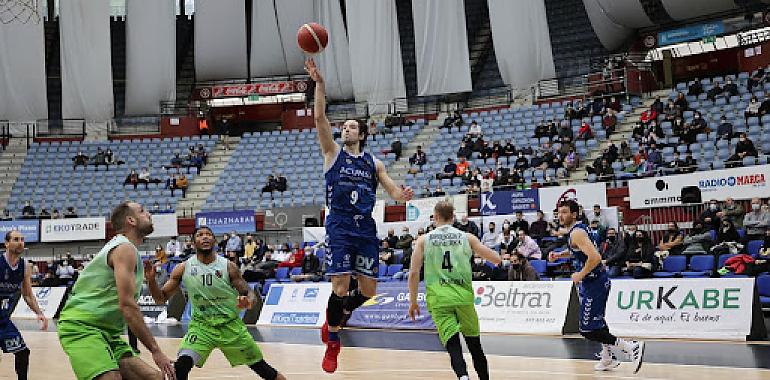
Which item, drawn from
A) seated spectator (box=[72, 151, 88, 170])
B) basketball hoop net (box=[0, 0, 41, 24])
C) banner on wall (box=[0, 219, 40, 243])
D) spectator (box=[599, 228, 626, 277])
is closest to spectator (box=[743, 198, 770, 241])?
spectator (box=[599, 228, 626, 277])

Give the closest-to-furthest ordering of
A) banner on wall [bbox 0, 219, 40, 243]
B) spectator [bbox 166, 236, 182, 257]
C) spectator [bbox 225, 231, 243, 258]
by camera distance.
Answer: spectator [bbox 225, 231, 243, 258], spectator [bbox 166, 236, 182, 257], banner on wall [bbox 0, 219, 40, 243]

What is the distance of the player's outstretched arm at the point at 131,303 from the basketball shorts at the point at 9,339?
161 inches

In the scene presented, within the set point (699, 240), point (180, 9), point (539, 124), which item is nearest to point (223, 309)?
point (699, 240)

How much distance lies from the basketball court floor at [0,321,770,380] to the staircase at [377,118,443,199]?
13.5m

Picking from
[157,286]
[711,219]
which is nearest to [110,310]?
[157,286]

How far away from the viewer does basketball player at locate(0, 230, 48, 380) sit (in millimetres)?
8391

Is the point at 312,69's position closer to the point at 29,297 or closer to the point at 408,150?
the point at 29,297

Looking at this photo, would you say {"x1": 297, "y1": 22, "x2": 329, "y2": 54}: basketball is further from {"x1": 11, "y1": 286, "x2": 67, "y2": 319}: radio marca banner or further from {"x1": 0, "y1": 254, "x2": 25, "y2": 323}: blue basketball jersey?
{"x1": 11, "y1": 286, "x2": 67, "y2": 319}: radio marca banner

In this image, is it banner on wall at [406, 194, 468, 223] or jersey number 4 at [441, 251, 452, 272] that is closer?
jersey number 4 at [441, 251, 452, 272]

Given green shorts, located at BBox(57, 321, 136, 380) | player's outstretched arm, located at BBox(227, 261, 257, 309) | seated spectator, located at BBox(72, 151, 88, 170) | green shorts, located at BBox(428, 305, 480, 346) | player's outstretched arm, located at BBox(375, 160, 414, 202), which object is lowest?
green shorts, located at BBox(428, 305, 480, 346)

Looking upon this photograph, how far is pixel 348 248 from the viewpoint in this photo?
7027mm

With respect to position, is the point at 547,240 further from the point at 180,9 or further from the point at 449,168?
the point at 180,9

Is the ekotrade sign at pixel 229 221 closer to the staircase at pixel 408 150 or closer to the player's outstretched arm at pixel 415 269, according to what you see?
the staircase at pixel 408 150

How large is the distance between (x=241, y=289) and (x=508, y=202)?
49.4ft
